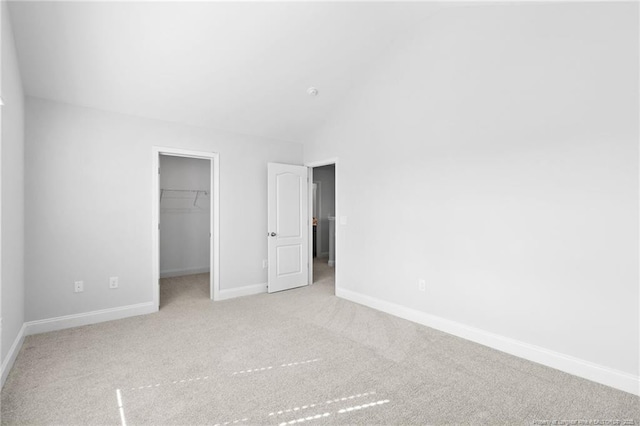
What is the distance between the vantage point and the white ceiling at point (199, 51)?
2.66 m

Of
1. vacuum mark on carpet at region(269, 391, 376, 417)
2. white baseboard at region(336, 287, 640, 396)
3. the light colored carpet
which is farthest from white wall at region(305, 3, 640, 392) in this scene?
vacuum mark on carpet at region(269, 391, 376, 417)

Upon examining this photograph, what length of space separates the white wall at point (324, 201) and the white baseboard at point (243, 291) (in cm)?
332

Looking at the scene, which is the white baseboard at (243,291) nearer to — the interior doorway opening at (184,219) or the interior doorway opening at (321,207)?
the interior doorway opening at (184,219)

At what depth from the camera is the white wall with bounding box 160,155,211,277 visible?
19.5ft

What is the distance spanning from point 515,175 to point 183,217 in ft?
18.3

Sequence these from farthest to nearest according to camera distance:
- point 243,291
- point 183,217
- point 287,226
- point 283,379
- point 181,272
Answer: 1. point 183,217
2. point 181,272
3. point 287,226
4. point 243,291
5. point 283,379

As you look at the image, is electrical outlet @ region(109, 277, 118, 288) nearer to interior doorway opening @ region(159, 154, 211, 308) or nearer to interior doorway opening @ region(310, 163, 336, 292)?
interior doorway opening @ region(159, 154, 211, 308)

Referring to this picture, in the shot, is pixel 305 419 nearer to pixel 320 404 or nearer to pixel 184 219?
pixel 320 404

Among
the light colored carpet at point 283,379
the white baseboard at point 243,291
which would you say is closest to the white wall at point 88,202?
the light colored carpet at point 283,379

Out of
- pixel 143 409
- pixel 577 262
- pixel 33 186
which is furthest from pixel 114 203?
pixel 577 262

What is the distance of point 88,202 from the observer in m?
3.49

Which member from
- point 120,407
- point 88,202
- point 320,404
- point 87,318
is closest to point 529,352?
point 320,404

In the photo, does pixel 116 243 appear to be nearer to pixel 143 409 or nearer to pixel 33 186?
pixel 33 186

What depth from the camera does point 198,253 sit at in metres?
6.33
